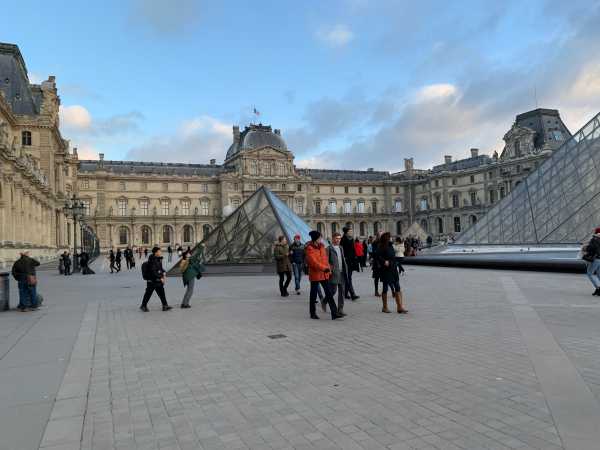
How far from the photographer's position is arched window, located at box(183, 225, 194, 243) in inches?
2963

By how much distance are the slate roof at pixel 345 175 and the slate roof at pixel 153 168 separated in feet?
49.4

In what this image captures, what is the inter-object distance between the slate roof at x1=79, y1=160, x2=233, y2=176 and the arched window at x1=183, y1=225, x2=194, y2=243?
27.8 feet

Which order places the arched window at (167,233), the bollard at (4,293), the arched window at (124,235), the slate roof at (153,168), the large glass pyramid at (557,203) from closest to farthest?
the bollard at (4,293) < the large glass pyramid at (557,203) < the arched window at (124,235) < the slate roof at (153,168) < the arched window at (167,233)

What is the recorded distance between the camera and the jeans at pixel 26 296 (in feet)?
31.1

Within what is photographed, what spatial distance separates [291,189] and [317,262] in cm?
7160

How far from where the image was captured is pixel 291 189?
79.1m

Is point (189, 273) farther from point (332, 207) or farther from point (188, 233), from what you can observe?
point (332, 207)

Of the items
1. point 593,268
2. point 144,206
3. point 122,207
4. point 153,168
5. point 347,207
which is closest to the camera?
point 593,268

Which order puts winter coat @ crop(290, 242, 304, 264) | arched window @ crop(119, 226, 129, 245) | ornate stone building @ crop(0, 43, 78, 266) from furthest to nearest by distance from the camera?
arched window @ crop(119, 226, 129, 245) → ornate stone building @ crop(0, 43, 78, 266) → winter coat @ crop(290, 242, 304, 264)

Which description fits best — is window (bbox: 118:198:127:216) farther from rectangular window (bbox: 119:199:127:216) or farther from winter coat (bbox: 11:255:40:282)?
winter coat (bbox: 11:255:40:282)

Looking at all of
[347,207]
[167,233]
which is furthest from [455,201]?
[167,233]

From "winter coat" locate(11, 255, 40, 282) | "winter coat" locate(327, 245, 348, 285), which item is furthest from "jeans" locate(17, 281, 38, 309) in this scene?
"winter coat" locate(327, 245, 348, 285)

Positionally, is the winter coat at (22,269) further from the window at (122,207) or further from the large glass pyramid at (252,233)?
the window at (122,207)

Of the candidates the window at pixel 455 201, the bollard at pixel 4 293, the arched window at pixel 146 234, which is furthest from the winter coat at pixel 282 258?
the window at pixel 455 201
